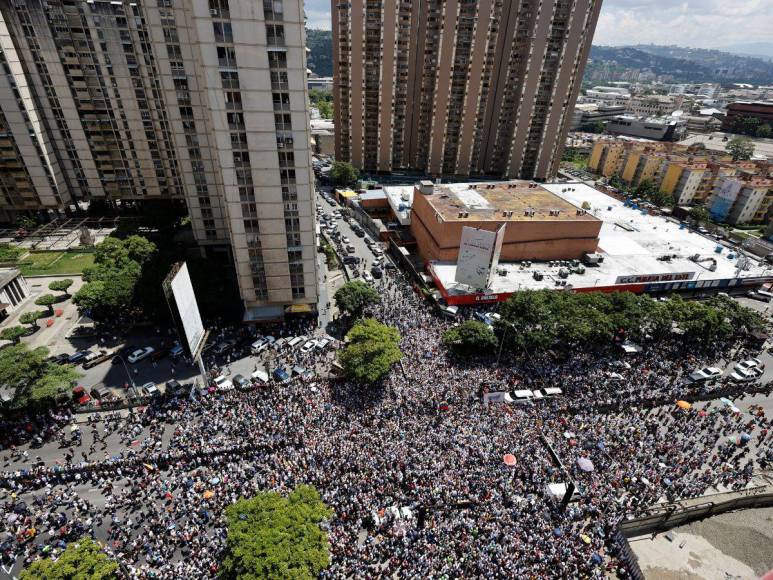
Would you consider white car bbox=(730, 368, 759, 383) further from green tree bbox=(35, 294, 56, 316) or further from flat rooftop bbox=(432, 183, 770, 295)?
green tree bbox=(35, 294, 56, 316)

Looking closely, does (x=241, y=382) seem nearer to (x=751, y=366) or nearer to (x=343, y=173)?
(x=751, y=366)

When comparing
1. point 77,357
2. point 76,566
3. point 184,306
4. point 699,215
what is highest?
point 184,306

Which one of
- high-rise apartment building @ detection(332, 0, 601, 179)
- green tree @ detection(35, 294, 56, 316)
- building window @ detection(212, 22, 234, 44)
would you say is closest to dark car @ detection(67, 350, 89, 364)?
green tree @ detection(35, 294, 56, 316)

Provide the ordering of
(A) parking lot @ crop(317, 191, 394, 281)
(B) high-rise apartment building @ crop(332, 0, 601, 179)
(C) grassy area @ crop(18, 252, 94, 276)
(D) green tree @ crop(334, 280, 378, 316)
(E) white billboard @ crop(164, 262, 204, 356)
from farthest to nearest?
(B) high-rise apartment building @ crop(332, 0, 601, 179) < (A) parking lot @ crop(317, 191, 394, 281) < (C) grassy area @ crop(18, 252, 94, 276) < (D) green tree @ crop(334, 280, 378, 316) < (E) white billboard @ crop(164, 262, 204, 356)

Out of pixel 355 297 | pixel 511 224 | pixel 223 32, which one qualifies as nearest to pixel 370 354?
pixel 355 297

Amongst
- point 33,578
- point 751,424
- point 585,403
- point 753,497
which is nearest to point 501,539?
point 585,403

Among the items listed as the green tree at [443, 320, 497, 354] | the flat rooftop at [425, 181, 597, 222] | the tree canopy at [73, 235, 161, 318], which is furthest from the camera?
the flat rooftop at [425, 181, 597, 222]
